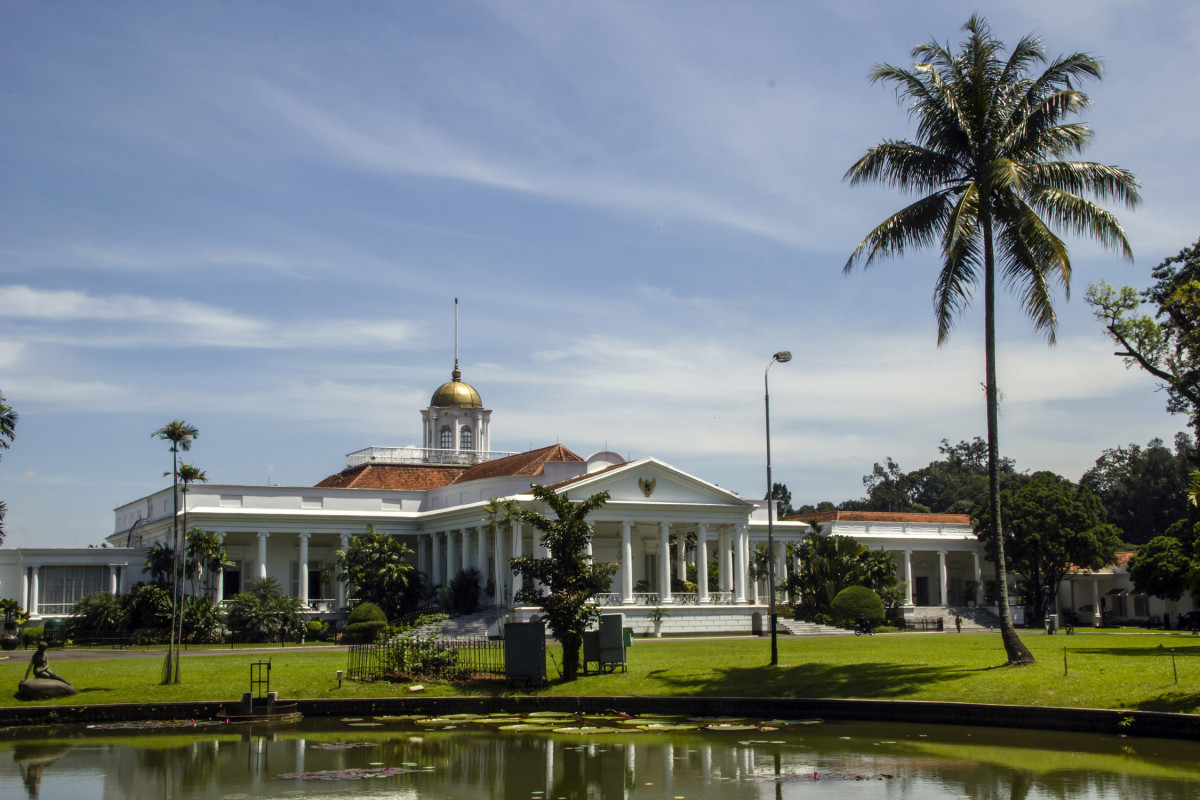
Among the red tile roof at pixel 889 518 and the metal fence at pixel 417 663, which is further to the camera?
the red tile roof at pixel 889 518

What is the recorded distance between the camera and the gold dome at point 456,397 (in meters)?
71.3

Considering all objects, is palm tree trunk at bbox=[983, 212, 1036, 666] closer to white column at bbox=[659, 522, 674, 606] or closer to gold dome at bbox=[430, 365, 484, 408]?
white column at bbox=[659, 522, 674, 606]

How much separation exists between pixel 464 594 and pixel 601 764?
34161mm

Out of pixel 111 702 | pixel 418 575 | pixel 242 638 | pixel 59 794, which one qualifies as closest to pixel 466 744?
pixel 59 794

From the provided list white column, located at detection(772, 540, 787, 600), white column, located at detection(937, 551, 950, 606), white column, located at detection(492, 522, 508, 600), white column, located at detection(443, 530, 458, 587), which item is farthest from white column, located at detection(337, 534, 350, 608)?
white column, located at detection(937, 551, 950, 606)

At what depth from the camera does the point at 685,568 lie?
58.5 m

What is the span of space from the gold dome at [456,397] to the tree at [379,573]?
67.6 feet

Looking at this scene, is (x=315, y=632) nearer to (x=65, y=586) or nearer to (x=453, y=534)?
(x=453, y=534)

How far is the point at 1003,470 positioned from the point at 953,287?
91.4 metres

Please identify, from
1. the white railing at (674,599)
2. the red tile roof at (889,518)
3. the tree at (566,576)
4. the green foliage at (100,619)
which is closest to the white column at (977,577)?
the red tile roof at (889,518)

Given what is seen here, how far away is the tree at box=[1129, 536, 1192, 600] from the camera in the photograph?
5594 centimetres

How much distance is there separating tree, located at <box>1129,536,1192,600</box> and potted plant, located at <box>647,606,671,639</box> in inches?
1026

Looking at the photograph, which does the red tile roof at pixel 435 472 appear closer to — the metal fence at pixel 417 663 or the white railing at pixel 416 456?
the white railing at pixel 416 456

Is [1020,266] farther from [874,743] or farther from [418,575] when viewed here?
[418,575]
